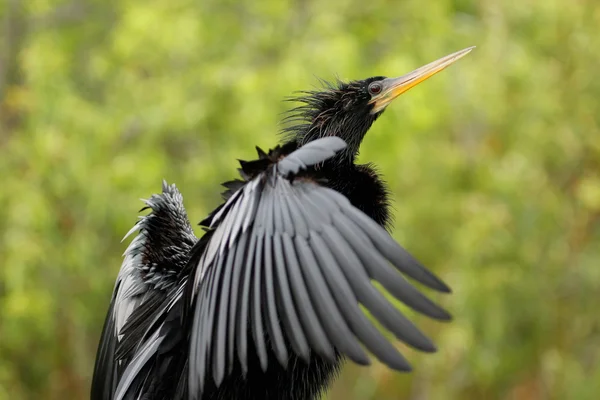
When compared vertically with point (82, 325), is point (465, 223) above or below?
above

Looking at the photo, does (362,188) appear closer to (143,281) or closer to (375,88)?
(375,88)

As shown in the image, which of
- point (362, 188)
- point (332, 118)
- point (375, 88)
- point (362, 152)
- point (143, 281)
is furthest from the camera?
point (362, 152)

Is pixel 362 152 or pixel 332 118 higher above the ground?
pixel 362 152

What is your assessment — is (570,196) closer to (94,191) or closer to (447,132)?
(447,132)

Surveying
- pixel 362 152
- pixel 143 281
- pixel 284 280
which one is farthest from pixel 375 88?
pixel 362 152

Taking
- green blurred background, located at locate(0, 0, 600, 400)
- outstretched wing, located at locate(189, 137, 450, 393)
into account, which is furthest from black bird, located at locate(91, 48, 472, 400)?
green blurred background, located at locate(0, 0, 600, 400)

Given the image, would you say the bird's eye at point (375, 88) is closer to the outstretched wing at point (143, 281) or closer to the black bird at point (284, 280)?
the black bird at point (284, 280)

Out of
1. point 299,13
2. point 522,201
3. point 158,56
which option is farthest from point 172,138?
point 522,201

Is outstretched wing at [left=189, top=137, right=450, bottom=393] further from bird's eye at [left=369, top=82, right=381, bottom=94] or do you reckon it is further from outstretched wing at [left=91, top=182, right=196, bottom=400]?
bird's eye at [left=369, top=82, right=381, bottom=94]

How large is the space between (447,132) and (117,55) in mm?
3644

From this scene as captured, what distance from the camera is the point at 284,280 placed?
2.35 metres

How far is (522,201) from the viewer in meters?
8.78

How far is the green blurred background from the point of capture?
26.8 ft

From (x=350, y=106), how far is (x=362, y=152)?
15.3 feet
